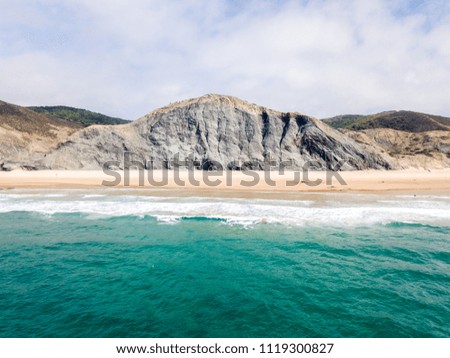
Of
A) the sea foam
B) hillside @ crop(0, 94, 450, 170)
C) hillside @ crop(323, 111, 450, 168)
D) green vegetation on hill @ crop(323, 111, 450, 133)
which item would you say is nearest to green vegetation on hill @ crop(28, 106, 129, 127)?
hillside @ crop(0, 94, 450, 170)

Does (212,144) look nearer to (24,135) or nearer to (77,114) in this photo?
(24,135)

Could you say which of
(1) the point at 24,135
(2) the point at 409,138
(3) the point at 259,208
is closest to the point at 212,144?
(3) the point at 259,208

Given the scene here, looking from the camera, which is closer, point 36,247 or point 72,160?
point 36,247

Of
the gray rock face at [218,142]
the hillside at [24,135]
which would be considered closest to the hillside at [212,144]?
the gray rock face at [218,142]

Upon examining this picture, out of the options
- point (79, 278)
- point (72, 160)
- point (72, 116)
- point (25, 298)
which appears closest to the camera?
point (25, 298)

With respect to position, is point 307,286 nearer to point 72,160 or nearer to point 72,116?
point 72,160
